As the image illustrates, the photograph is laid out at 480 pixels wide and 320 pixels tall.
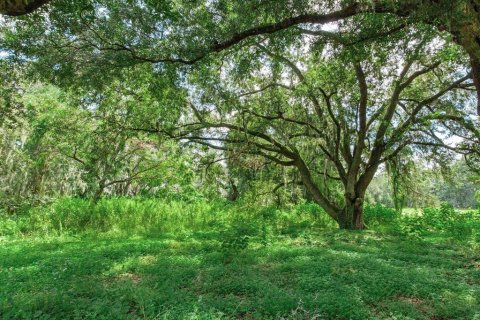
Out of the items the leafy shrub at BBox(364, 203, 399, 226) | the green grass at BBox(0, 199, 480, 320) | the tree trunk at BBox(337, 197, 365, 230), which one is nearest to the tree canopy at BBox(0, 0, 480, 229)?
the tree trunk at BBox(337, 197, 365, 230)

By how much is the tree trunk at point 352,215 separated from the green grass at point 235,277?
168 cm

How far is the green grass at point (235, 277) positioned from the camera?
11.1ft

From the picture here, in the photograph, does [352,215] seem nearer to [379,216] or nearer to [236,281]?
[379,216]

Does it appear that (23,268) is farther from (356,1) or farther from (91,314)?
(356,1)

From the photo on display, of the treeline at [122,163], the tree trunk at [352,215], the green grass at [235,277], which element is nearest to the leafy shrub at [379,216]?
the treeline at [122,163]

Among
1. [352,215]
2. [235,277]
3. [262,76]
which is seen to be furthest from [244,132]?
[235,277]

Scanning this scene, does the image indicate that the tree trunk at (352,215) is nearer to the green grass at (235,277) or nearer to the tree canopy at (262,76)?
the tree canopy at (262,76)

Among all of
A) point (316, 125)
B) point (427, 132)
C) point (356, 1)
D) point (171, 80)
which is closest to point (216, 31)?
point (171, 80)

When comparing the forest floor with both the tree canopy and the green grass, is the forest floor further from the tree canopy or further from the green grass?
the tree canopy

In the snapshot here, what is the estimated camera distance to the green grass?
339cm

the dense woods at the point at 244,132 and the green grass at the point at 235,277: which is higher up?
the dense woods at the point at 244,132

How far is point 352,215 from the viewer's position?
402 inches

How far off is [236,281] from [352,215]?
6.80 metres

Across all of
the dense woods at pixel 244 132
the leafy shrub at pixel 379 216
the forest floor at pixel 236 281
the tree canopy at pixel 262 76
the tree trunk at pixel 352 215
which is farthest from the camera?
the leafy shrub at pixel 379 216
